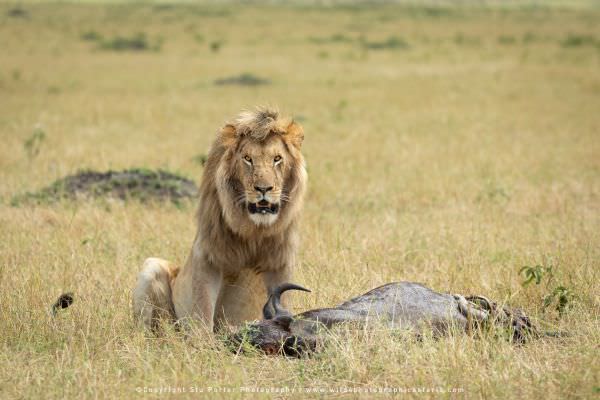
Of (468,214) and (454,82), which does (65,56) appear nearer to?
(454,82)

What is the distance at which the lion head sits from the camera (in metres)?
4.72

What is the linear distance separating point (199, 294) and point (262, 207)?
620 millimetres

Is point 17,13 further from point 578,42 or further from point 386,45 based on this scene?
point 578,42

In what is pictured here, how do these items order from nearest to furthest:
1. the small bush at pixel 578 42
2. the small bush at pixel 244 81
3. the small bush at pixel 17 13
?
the small bush at pixel 244 81 < the small bush at pixel 578 42 < the small bush at pixel 17 13

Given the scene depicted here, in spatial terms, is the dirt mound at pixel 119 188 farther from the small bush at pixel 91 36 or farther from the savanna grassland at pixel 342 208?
the small bush at pixel 91 36

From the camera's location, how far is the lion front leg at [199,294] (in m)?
4.88

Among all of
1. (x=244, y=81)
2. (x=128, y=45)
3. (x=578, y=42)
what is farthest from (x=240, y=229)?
(x=578, y=42)

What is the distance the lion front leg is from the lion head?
0.33 metres

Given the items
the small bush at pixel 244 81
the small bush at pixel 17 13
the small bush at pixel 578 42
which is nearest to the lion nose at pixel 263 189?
the small bush at pixel 244 81

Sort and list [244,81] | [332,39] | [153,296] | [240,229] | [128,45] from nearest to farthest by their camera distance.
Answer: [240,229]
[153,296]
[244,81]
[128,45]
[332,39]

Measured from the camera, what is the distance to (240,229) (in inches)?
191

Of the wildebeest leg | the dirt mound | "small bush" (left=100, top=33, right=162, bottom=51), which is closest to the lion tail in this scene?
the wildebeest leg

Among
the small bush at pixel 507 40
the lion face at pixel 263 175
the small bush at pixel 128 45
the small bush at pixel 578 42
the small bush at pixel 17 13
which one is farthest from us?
the small bush at pixel 17 13

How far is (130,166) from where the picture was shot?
11.8 m
